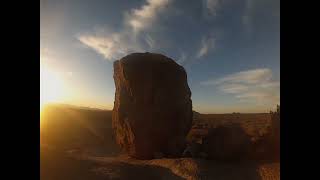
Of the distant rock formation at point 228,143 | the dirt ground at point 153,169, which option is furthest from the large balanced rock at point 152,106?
the dirt ground at point 153,169

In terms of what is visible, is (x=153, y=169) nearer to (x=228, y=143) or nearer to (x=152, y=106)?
(x=228, y=143)

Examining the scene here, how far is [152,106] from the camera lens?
15.1m

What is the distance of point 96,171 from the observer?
11039mm

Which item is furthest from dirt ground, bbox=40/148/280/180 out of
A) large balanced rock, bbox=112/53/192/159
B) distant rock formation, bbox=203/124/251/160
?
large balanced rock, bbox=112/53/192/159

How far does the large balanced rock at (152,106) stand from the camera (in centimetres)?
1481

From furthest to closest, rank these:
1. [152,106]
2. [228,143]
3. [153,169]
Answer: [152,106]
[228,143]
[153,169]

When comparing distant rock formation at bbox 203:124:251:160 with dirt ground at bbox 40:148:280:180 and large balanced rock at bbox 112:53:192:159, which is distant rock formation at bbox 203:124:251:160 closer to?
dirt ground at bbox 40:148:280:180

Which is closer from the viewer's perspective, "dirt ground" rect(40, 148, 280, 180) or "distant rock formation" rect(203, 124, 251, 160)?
"dirt ground" rect(40, 148, 280, 180)

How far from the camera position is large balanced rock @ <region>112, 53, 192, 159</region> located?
14.8 m

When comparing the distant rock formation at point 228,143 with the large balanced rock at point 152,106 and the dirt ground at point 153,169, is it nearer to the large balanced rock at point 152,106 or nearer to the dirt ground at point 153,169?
the dirt ground at point 153,169

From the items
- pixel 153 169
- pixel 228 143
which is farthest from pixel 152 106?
pixel 228 143
